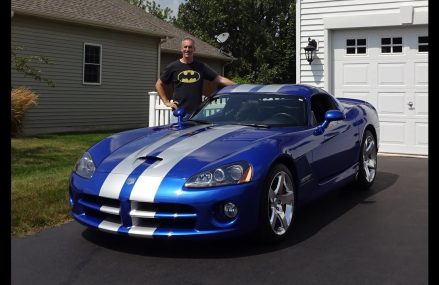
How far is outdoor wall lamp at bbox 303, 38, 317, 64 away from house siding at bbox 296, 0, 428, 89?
0.10 meters

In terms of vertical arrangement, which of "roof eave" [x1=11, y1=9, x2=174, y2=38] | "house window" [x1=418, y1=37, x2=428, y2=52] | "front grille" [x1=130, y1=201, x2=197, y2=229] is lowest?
"front grille" [x1=130, y1=201, x2=197, y2=229]

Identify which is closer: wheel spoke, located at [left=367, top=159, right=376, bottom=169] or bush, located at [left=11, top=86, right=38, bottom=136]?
wheel spoke, located at [left=367, top=159, right=376, bottom=169]

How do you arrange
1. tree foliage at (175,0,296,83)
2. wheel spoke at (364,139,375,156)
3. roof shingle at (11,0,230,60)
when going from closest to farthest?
wheel spoke at (364,139,375,156) < roof shingle at (11,0,230,60) < tree foliage at (175,0,296,83)

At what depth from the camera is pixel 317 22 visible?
1070cm

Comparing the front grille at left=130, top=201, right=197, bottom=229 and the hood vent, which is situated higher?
the hood vent

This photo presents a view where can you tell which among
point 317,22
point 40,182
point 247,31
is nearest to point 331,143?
point 40,182

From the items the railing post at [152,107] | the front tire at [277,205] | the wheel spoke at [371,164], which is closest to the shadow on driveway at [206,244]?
the front tire at [277,205]

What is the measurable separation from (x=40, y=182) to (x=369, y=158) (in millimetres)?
4317

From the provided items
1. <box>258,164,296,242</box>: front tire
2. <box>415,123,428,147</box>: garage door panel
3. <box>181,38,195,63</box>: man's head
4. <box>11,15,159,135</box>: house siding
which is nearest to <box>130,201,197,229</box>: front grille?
<box>258,164,296,242</box>: front tire

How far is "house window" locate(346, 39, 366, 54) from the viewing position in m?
10.3

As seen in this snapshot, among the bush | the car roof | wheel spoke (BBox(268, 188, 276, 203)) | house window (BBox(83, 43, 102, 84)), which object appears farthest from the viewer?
house window (BBox(83, 43, 102, 84))

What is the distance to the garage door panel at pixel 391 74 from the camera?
9891 mm

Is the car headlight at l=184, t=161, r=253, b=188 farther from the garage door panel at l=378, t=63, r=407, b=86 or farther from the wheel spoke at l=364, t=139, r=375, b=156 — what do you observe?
the garage door panel at l=378, t=63, r=407, b=86

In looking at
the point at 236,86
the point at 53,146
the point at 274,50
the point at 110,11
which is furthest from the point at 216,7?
the point at 236,86
